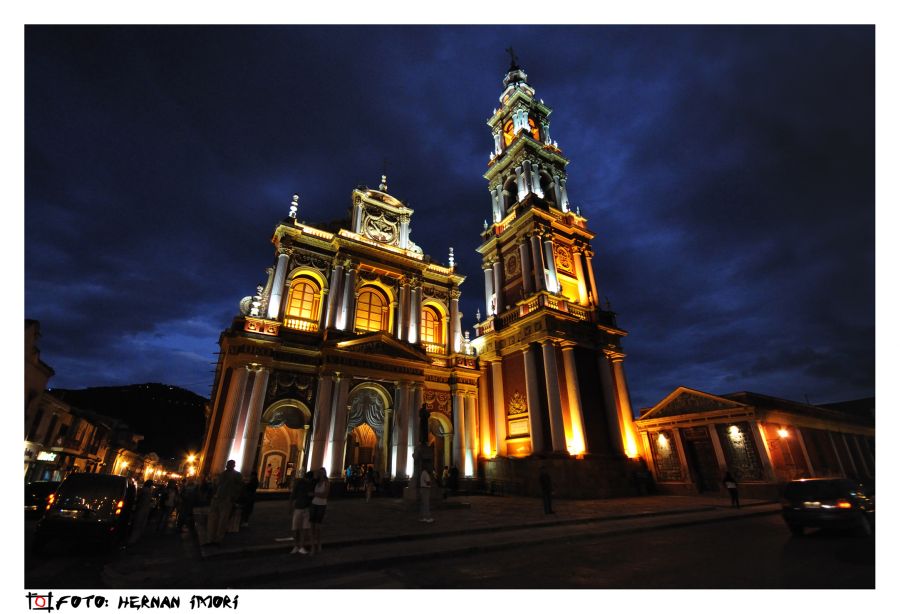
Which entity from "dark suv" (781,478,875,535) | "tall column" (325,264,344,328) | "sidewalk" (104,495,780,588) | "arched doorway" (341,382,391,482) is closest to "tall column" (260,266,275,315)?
"tall column" (325,264,344,328)

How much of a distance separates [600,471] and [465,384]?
8160 mm

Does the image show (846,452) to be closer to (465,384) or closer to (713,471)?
(713,471)

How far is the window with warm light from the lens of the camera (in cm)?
2002

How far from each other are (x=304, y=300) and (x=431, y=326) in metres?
7.64

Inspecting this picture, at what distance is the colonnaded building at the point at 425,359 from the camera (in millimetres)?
17031

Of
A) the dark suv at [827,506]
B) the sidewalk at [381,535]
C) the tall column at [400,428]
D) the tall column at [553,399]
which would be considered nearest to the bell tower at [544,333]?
the tall column at [553,399]

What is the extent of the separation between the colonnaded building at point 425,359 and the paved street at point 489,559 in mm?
8345

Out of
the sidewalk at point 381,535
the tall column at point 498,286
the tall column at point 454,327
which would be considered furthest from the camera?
the tall column at point 498,286

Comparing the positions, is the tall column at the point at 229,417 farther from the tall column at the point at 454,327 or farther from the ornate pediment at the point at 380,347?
the tall column at the point at 454,327

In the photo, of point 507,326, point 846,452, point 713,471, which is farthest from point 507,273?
point 846,452

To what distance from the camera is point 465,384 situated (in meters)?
21.8

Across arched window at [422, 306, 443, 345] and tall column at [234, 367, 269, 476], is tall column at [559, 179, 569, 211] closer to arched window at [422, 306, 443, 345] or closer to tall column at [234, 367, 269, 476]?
arched window at [422, 306, 443, 345]

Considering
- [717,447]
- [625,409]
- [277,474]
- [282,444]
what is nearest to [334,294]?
[282,444]

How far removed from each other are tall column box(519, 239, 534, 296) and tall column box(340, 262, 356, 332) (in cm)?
951
